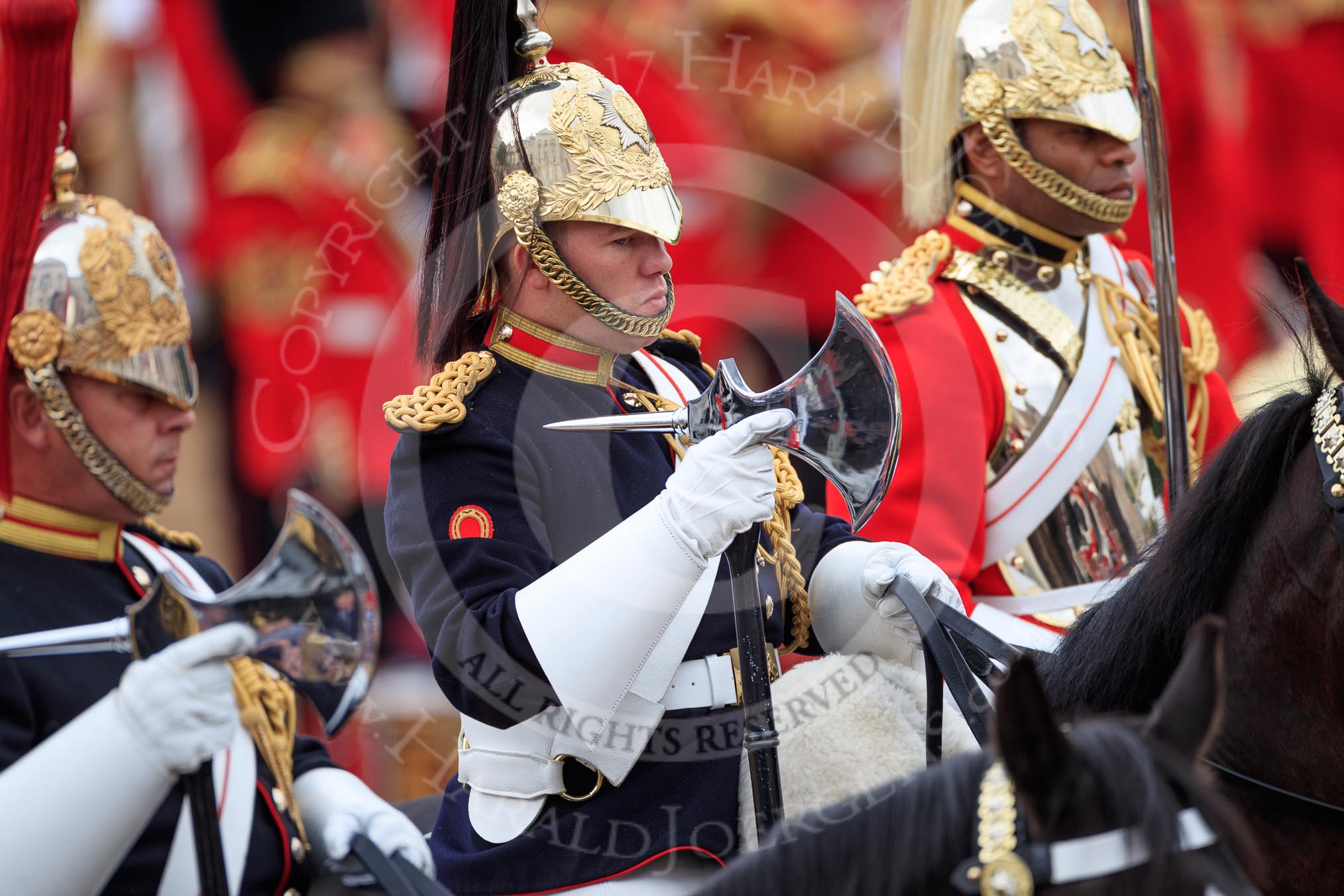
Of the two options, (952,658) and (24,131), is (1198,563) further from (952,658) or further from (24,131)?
(24,131)

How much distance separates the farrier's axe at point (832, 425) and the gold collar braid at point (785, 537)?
35 cm

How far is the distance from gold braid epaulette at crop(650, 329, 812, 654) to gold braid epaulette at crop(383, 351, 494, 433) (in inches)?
12.6

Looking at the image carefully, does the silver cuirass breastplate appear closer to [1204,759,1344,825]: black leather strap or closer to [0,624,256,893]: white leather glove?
[1204,759,1344,825]: black leather strap

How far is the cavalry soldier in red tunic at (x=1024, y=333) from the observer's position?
13.6ft

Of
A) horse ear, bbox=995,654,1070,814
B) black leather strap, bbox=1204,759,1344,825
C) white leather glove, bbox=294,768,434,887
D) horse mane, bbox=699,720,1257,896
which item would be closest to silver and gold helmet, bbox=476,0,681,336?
white leather glove, bbox=294,768,434,887

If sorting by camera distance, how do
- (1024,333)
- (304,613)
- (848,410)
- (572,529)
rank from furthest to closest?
(1024,333) → (572,529) → (848,410) → (304,613)

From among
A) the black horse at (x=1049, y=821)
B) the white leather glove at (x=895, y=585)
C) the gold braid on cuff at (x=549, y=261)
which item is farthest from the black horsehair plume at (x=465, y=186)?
the black horse at (x=1049, y=821)

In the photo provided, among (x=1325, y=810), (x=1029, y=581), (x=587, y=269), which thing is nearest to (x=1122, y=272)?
(x=1029, y=581)

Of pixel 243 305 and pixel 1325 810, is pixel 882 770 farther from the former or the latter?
pixel 243 305

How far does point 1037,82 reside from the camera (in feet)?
14.0

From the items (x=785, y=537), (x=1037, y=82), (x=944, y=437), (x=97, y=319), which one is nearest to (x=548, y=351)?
(x=785, y=537)

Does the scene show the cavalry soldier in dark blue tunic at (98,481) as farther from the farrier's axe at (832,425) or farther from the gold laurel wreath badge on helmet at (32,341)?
the farrier's axe at (832,425)

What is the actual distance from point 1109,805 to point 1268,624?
2.86ft

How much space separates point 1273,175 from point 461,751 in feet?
18.5
